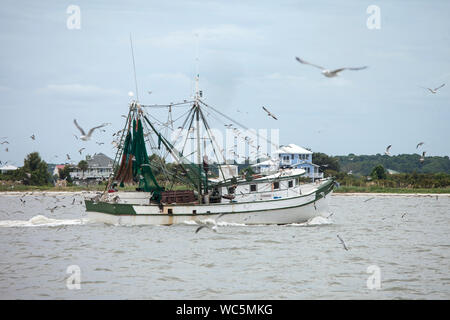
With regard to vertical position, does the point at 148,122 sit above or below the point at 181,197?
above

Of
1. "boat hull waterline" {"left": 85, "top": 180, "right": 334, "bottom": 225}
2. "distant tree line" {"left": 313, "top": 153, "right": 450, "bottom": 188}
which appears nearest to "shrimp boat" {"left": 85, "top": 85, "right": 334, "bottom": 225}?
"boat hull waterline" {"left": 85, "top": 180, "right": 334, "bottom": 225}

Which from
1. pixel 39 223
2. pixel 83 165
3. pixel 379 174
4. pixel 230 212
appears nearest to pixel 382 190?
pixel 379 174

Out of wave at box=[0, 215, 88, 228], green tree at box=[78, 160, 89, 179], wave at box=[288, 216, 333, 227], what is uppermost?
green tree at box=[78, 160, 89, 179]

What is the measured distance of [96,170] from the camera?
332ft

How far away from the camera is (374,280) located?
1733 centimetres

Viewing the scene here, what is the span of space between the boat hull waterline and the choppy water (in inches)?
22.9

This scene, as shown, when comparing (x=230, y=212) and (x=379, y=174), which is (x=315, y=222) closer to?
(x=230, y=212)

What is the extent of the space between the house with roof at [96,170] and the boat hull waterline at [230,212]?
62.0 m

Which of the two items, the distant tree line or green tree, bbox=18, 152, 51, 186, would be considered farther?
green tree, bbox=18, 152, 51, 186

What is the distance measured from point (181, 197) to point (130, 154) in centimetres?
373

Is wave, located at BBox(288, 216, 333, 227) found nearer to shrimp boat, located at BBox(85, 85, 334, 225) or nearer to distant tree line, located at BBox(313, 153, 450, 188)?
shrimp boat, located at BBox(85, 85, 334, 225)

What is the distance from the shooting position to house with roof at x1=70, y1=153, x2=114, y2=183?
94688 millimetres
